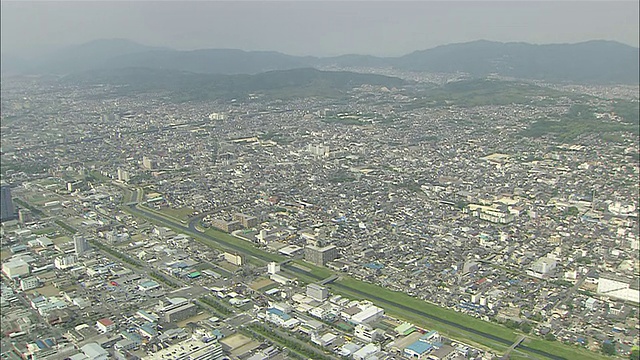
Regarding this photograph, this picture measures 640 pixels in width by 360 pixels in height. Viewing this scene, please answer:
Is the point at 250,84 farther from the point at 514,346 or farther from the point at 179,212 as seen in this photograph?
the point at 514,346

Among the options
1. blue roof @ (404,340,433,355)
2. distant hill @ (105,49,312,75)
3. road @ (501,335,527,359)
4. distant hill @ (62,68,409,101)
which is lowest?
road @ (501,335,527,359)

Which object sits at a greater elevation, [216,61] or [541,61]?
[541,61]

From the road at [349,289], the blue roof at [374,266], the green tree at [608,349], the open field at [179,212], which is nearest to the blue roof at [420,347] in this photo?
the road at [349,289]

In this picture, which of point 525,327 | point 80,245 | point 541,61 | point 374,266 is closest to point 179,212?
point 80,245

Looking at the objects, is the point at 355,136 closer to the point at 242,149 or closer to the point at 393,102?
the point at 242,149

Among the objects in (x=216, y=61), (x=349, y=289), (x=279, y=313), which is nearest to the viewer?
(x=279, y=313)

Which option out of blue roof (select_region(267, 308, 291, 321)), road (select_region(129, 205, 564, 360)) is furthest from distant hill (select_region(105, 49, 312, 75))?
blue roof (select_region(267, 308, 291, 321))

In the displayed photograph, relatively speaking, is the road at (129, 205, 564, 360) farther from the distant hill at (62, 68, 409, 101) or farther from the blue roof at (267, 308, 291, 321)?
the distant hill at (62, 68, 409, 101)
